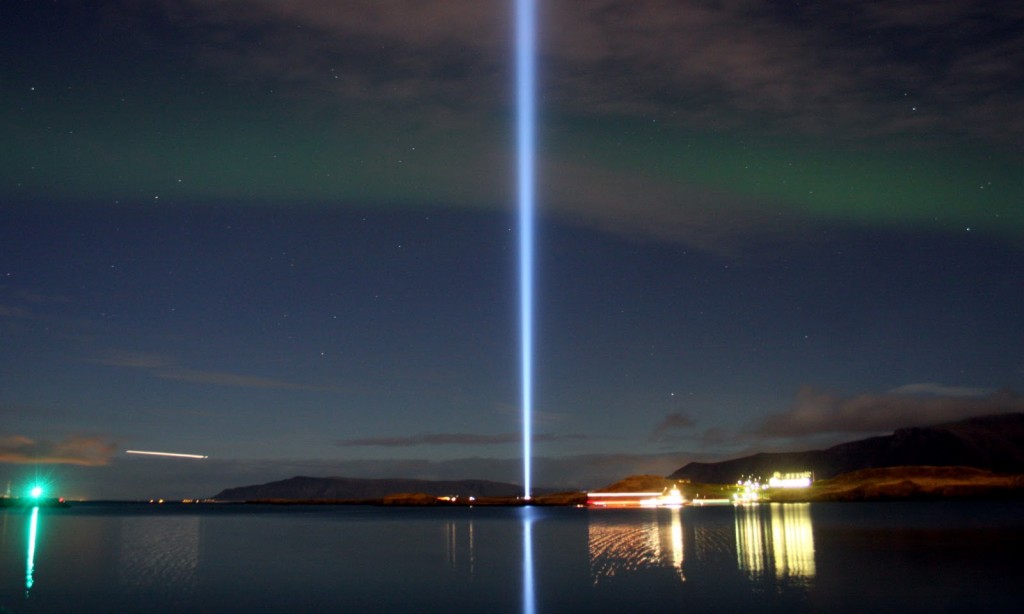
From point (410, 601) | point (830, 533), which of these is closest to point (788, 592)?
point (410, 601)

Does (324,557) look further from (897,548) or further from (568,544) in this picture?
(897,548)

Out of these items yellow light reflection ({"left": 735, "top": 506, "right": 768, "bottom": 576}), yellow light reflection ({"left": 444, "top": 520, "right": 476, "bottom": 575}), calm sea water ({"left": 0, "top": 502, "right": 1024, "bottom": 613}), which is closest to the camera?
calm sea water ({"left": 0, "top": 502, "right": 1024, "bottom": 613})

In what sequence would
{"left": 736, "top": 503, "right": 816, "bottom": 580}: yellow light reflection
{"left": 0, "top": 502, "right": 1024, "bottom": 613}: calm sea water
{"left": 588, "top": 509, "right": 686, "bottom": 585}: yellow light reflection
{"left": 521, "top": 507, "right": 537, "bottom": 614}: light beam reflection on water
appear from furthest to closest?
{"left": 588, "top": 509, "right": 686, "bottom": 585}: yellow light reflection → {"left": 736, "top": 503, "right": 816, "bottom": 580}: yellow light reflection → {"left": 0, "top": 502, "right": 1024, "bottom": 613}: calm sea water → {"left": 521, "top": 507, "right": 537, "bottom": 614}: light beam reflection on water

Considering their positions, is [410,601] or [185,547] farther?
[185,547]

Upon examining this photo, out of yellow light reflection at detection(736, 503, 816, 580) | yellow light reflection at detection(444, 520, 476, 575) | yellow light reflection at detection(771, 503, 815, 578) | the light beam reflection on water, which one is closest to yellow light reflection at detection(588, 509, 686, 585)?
the light beam reflection on water

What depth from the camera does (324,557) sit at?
244 ft

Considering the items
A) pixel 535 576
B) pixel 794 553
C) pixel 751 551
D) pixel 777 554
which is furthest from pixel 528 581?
pixel 751 551

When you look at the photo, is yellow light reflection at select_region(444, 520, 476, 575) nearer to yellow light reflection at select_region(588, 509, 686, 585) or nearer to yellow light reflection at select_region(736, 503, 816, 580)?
yellow light reflection at select_region(588, 509, 686, 585)

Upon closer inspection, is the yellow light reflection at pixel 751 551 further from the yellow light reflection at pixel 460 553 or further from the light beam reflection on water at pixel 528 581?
the yellow light reflection at pixel 460 553

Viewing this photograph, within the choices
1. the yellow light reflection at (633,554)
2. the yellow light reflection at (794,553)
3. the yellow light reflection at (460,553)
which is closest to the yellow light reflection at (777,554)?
the yellow light reflection at (794,553)

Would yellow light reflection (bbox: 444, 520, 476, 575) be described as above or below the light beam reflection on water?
above

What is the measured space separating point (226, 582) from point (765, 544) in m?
50.3

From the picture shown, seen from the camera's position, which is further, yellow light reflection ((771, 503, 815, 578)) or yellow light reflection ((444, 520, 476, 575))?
yellow light reflection ((444, 520, 476, 575))

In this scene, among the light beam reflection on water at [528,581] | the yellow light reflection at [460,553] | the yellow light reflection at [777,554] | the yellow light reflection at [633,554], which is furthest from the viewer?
the yellow light reflection at [460,553]
